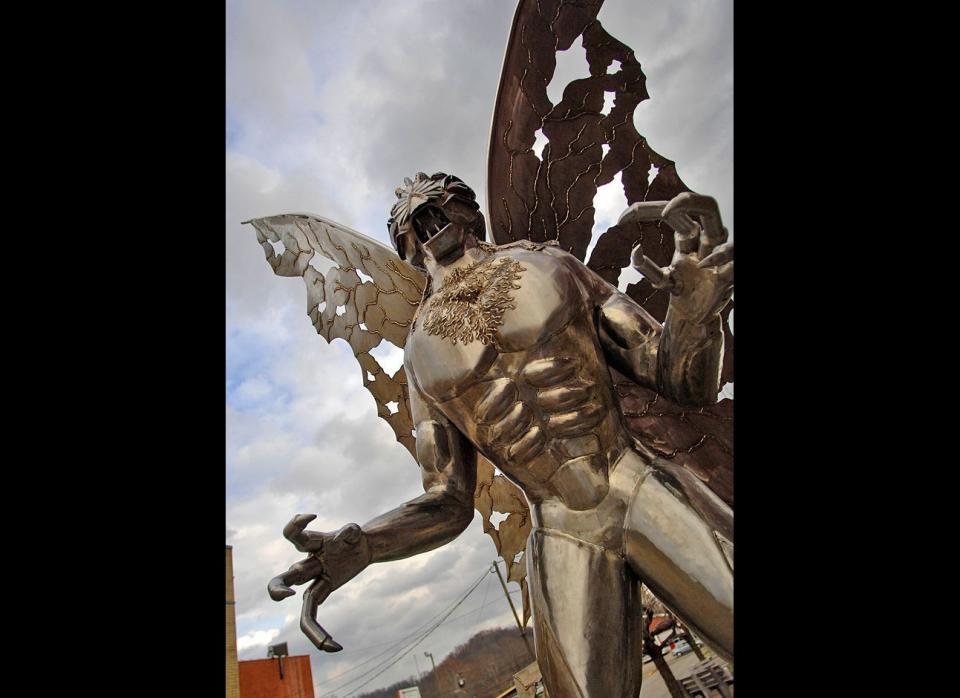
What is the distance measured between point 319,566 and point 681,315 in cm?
125

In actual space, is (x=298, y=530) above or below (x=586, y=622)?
above

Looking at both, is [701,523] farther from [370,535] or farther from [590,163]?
[590,163]

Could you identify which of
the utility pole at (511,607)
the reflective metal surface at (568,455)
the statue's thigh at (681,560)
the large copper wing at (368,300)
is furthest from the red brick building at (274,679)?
the statue's thigh at (681,560)

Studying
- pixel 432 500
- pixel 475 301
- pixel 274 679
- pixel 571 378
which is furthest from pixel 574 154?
pixel 274 679

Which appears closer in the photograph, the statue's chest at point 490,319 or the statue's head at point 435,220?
the statue's chest at point 490,319

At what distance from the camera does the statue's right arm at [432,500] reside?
7.96ft

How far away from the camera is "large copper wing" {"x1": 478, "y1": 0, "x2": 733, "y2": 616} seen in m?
3.13

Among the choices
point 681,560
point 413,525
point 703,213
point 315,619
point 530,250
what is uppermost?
point 530,250

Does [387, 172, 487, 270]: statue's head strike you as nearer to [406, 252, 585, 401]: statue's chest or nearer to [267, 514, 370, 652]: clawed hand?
[406, 252, 585, 401]: statue's chest

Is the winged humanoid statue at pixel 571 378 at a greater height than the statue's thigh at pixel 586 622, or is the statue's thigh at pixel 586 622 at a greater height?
the winged humanoid statue at pixel 571 378

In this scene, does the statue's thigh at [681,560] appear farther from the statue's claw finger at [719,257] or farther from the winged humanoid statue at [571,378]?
the statue's claw finger at [719,257]

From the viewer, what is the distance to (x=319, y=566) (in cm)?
224

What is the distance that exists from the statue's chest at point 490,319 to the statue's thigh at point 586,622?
1.98ft

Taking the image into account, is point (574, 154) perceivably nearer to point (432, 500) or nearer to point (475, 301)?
point (475, 301)
